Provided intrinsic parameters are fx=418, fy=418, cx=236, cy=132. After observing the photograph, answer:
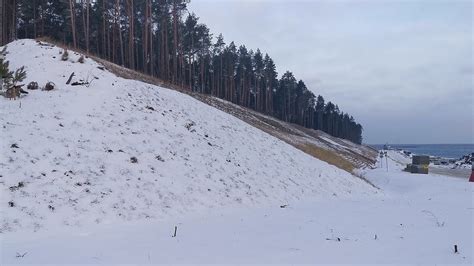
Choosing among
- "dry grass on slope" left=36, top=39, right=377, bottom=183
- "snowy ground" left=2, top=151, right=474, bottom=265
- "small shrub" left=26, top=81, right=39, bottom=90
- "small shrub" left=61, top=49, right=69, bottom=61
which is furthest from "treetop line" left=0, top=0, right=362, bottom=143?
"snowy ground" left=2, top=151, right=474, bottom=265

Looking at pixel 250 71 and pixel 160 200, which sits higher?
pixel 250 71

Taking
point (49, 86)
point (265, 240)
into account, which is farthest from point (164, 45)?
point (265, 240)

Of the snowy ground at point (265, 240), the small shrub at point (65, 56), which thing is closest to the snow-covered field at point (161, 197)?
the snowy ground at point (265, 240)

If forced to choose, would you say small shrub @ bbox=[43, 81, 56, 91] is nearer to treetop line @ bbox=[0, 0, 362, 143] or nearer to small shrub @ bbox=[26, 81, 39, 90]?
small shrub @ bbox=[26, 81, 39, 90]

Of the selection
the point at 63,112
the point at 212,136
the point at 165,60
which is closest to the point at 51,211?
the point at 63,112

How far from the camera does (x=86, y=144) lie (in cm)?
1259

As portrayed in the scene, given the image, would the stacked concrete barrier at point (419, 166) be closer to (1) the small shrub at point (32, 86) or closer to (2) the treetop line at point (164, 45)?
(2) the treetop line at point (164, 45)

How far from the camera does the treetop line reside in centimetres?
4359

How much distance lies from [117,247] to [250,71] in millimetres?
76281

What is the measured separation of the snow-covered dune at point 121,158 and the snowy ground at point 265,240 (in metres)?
0.91

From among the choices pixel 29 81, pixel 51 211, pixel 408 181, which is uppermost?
pixel 29 81

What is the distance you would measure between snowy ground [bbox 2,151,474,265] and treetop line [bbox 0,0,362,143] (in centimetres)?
2490

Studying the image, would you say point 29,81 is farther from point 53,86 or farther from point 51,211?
point 51,211

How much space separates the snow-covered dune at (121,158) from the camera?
33.1 ft
